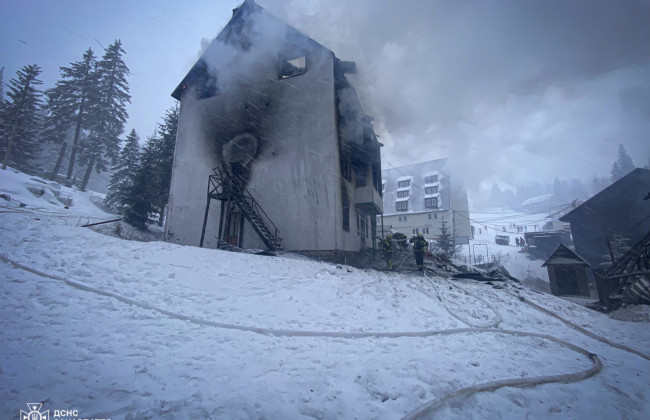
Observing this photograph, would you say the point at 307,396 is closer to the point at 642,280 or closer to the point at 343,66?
the point at 642,280

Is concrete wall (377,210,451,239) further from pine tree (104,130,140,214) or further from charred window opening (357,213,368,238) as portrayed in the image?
pine tree (104,130,140,214)

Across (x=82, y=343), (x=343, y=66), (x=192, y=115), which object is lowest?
(x=82, y=343)

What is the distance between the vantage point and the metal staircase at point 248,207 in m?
11.3

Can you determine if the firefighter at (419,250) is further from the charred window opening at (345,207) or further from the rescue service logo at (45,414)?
the rescue service logo at (45,414)

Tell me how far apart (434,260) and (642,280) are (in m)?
7.50

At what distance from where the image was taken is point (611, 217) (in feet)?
69.8

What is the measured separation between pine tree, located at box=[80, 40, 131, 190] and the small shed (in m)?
40.2

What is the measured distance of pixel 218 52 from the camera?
13.5m

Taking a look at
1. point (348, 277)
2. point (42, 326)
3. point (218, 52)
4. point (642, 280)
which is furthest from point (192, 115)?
point (642, 280)

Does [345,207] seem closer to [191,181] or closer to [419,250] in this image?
[419,250]

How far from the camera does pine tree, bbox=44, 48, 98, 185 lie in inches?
1053

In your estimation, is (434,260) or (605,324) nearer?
(605,324)

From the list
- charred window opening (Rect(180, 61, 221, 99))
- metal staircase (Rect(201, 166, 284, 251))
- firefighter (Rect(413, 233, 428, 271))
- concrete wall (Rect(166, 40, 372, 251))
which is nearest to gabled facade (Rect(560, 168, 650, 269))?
firefighter (Rect(413, 233, 428, 271))

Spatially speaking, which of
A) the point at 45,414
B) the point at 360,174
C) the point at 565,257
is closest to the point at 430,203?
the point at 565,257
